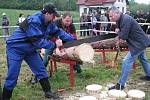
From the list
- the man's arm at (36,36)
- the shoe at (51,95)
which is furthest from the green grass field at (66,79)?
the man's arm at (36,36)

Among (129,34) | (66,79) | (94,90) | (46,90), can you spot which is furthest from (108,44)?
(46,90)

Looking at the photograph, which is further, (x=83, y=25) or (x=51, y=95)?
(x=83, y=25)

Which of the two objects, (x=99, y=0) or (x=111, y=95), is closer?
(x=111, y=95)

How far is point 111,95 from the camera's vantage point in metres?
5.95

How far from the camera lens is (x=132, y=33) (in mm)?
6395

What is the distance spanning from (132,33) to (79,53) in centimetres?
109

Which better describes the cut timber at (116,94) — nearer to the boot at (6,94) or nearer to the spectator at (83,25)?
the boot at (6,94)

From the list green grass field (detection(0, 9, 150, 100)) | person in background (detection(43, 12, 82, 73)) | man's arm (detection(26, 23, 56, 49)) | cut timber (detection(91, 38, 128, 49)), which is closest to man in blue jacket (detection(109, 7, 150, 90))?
green grass field (detection(0, 9, 150, 100))

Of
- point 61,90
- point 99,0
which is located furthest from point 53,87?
point 99,0

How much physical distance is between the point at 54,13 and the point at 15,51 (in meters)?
0.94

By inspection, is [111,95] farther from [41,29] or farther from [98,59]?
[98,59]

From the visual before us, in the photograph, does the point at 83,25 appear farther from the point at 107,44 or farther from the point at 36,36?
the point at 36,36

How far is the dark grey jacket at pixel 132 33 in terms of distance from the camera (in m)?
6.24

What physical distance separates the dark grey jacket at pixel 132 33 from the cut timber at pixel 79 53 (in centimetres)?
75
